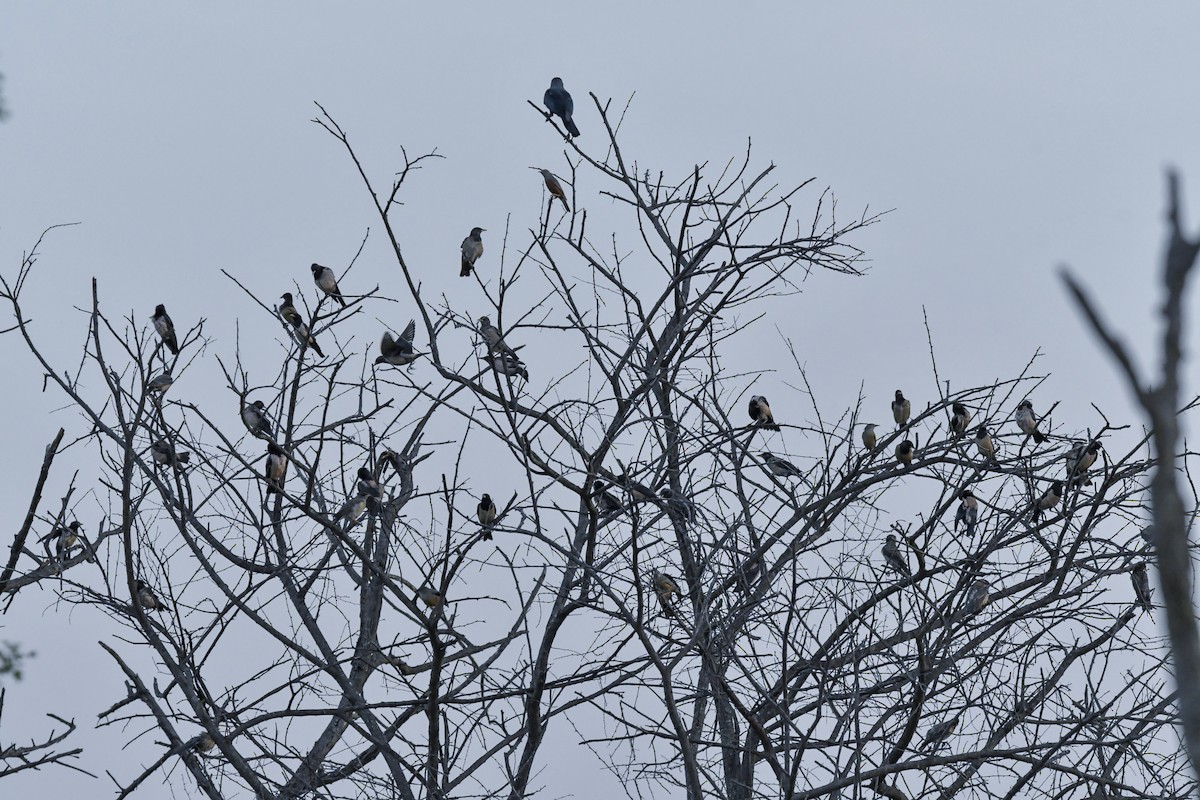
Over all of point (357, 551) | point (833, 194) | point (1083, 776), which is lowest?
point (1083, 776)

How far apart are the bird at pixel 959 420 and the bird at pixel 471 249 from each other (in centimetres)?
395

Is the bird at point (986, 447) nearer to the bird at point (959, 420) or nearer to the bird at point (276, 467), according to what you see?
the bird at point (959, 420)

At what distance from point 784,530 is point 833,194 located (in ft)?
6.69

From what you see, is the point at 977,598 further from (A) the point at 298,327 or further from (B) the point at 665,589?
(A) the point at 298,327

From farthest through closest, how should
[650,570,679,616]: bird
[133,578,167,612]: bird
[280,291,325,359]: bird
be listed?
[280,291,325,359]: bird
[133,578,167,612]: bird
[650,570,679,616]: bird

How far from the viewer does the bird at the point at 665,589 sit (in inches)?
211

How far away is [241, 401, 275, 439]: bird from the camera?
282 inches

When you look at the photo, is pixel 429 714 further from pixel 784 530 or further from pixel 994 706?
pixel 994 706

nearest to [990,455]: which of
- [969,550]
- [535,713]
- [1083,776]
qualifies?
[969,550]

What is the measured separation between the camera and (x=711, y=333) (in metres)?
6.89

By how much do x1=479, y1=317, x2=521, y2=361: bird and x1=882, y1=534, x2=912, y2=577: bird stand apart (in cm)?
207

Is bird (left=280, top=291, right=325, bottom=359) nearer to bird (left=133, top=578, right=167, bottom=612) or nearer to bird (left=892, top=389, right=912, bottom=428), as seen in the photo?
bird (left=133, top=578, right=167, bottom=612)

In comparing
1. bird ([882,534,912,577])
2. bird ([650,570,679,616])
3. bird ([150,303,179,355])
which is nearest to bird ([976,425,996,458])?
bird ([882,534,912,577])

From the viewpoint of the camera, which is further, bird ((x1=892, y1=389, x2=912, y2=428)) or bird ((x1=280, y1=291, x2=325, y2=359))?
bird ((x1=892, y1=389, x2=912, y2=428))
